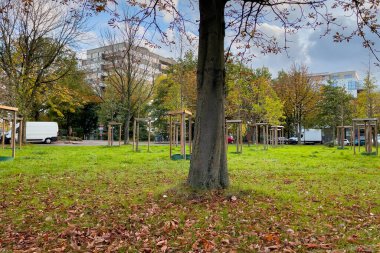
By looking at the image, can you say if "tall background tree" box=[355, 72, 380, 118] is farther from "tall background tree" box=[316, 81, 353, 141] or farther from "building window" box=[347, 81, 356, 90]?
"building window" box=[347, 81, 356, 90]

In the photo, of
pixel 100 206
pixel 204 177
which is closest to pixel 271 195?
pixel 204 177

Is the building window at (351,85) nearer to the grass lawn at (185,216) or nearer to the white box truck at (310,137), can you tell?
the white box truck at (310,137)

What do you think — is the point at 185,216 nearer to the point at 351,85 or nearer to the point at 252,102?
the point at 252,102

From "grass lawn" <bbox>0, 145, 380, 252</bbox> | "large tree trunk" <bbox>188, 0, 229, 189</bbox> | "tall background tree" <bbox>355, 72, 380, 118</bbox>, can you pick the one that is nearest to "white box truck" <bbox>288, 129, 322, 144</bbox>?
"tall background tree" <bbox>355, 72, 380, 118</bbox>

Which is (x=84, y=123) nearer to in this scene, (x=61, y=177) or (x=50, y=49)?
(x=50, y=49)

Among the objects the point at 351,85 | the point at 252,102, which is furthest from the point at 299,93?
the point at 351,85

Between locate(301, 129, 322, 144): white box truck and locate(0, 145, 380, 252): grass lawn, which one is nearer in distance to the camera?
locate(0, 145, 380, 252): grass lawn

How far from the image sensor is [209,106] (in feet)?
20.8

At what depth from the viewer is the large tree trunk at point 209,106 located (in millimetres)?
6336

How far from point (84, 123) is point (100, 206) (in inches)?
2172

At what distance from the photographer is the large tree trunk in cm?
634

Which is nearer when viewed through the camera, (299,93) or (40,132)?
(40,132)

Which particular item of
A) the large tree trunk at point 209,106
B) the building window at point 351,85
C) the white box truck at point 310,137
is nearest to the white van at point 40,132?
the white box truck at point 310,137

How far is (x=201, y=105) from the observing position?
21.0 ft
